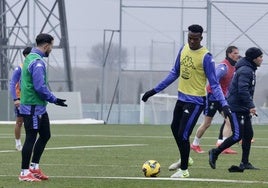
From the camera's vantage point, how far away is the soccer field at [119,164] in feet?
36.3

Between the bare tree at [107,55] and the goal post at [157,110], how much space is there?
2.51 meters

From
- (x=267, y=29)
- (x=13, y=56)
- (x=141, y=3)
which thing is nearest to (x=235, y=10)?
(x=267, y=29)

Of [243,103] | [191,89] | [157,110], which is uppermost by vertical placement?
[191,89]

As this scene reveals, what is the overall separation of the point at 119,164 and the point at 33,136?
286cm

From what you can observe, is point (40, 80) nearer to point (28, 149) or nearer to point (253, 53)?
point (28, 149)

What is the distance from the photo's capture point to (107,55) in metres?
38.2

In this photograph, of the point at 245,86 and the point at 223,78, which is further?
the point at 223,78

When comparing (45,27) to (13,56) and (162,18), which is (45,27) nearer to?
(13,56)

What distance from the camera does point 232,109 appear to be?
13414mm

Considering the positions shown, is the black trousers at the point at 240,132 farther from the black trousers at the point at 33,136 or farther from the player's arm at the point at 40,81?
the player's arm at the point at 40,81

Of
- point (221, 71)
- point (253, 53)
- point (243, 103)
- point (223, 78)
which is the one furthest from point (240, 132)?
point (223, 78)

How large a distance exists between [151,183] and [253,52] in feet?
10.8

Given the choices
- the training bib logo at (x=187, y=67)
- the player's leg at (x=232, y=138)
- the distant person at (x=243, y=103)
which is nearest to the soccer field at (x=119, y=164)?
the player's leg at (x=232, y=138)

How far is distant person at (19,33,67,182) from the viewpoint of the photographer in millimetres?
11312
